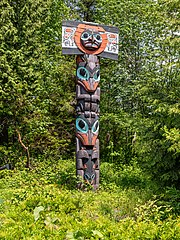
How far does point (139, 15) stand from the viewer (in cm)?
1284

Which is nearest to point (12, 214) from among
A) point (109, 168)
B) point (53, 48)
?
point (109, 168)

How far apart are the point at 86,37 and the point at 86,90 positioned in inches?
Answer: 51.0

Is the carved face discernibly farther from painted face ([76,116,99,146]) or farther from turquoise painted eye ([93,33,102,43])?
painted face ([76,116,99,146])

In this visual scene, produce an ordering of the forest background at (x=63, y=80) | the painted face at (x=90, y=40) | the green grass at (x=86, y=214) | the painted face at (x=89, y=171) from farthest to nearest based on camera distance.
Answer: the forest background at (x=63, y=80) < the painted face at (x=90, y=40) < the painted face at (x=89, y=171) < the green grass at (x=86, y=214)

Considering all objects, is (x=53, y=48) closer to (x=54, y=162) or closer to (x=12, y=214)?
(x=54, y=162)

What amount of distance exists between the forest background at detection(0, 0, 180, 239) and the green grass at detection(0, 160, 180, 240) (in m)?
1.24

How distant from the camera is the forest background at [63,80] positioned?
10.8m

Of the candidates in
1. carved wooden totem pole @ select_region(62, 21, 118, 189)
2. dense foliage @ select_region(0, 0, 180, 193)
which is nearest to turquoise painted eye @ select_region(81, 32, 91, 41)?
carved wooden totem pole @ select_region(62, 21, 118, 189)

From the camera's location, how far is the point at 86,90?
8148 mm

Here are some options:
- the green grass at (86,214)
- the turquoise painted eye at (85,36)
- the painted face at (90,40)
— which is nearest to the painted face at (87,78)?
the painted face at (90,40)

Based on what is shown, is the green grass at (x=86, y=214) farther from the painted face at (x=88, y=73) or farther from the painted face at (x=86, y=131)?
the painted face at (x=88, y=73)

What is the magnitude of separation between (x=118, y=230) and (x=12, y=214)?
5.34ft

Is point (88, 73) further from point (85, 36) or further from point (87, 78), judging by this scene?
point (85, 36)

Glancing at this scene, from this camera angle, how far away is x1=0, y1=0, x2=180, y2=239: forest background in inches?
423
